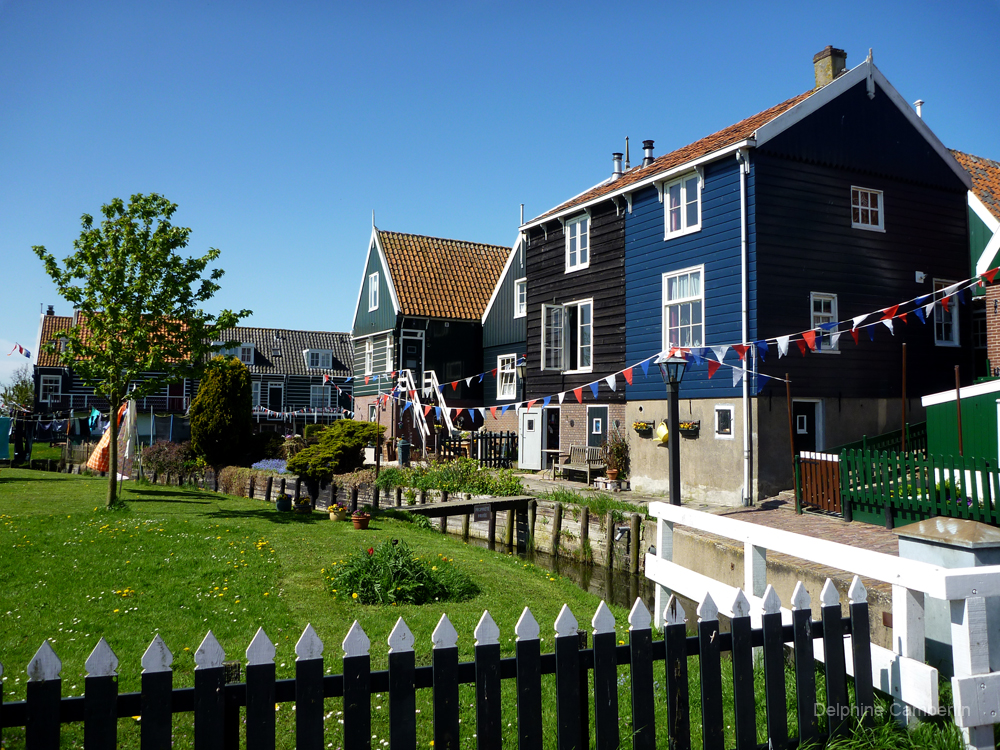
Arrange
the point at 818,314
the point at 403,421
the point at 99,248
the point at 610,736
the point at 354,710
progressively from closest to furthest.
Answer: the point at 354,710 → the point at 610,736 → the point at 99,248 → the point at 818,314 → the point at 403,421

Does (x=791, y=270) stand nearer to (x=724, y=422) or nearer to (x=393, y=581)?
(x=724, y=422)

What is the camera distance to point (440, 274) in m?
36.0

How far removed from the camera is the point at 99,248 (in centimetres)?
1655

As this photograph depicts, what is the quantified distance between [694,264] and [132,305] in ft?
46.1

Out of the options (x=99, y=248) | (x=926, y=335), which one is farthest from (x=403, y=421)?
(x=926, y=335)

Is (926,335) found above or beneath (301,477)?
above

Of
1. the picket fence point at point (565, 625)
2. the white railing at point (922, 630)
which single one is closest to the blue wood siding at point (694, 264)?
the white railing at point (922, 630)

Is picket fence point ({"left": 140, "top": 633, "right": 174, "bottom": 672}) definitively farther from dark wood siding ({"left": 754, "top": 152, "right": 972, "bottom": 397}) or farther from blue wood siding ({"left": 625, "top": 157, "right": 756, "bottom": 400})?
dark wood siding ({"left": 754, "top": 152, "right": 972, "bottom": 397})

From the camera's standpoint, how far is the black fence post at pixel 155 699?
10.3ft

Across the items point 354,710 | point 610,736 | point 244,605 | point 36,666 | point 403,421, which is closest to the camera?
point 36,666

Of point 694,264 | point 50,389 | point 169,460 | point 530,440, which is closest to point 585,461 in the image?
point 530,440

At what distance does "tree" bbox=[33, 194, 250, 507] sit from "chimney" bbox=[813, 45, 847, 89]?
17.0m

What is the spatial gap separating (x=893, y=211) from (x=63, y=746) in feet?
71.1

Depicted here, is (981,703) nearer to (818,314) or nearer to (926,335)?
(818,314)
